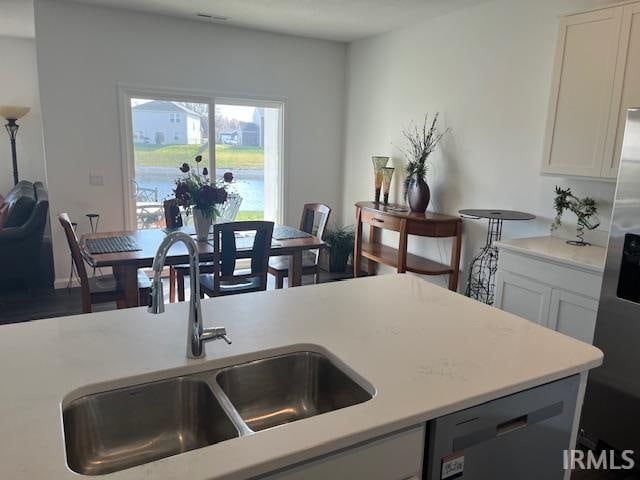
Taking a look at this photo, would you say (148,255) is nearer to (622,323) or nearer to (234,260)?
(234,260)

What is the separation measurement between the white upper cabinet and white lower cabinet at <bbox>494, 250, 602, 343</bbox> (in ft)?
2.06

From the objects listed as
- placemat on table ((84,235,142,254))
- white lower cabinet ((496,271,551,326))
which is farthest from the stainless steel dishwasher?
placemat on table ((84,235,142,254))

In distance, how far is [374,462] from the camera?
3.67ft

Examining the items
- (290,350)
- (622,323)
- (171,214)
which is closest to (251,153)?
(171,214)

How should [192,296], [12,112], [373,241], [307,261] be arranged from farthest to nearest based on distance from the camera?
[12,112] < [373,241] < [307,261] < [192,296]

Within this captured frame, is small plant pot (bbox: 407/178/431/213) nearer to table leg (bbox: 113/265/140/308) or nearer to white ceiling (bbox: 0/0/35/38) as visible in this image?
table leg (bbox: 113/265/140/308)

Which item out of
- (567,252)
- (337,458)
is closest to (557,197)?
(567,252)

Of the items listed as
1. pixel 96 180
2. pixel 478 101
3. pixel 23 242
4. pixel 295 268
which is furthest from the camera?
pixel 96 180

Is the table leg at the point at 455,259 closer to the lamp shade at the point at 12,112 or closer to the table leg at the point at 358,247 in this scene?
the table leg at the point at 358,247

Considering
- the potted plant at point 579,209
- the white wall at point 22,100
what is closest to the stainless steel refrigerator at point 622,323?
the potted plant at point 579,209

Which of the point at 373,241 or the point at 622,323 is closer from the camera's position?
the point at 622,323

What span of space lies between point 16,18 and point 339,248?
13.9 ft

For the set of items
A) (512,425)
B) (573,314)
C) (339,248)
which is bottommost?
(339,248)

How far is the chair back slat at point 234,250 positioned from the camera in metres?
3.20
